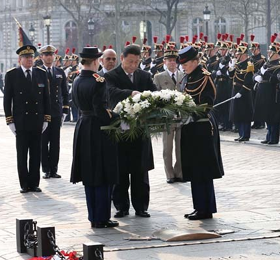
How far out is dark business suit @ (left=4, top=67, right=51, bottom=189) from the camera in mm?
13391

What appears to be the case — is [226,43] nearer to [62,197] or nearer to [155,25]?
[62,197]

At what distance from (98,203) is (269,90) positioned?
1100 cm

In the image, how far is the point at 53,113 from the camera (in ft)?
50.1

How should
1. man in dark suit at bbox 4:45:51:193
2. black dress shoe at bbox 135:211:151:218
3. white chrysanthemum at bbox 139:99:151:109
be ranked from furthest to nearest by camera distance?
1. man in dark suit at bbox 4:45:51:193
2. black dress shoe at bbox 135:211:151:218
3. white chrysanthemum at bbox 139:99:151:109

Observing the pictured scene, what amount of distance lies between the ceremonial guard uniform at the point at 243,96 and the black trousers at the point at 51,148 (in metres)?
6.04

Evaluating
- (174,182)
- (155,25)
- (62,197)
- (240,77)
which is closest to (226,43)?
(240,77)

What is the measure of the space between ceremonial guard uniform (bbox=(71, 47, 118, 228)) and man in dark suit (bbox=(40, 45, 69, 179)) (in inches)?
182

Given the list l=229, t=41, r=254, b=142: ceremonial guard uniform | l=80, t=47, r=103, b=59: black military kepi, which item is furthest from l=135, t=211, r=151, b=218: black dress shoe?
l=229, t=41, r=254, b=142: ceremonial guard uniform

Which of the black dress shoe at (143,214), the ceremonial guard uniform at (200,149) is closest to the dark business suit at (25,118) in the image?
the black dress shoe at (143,214)

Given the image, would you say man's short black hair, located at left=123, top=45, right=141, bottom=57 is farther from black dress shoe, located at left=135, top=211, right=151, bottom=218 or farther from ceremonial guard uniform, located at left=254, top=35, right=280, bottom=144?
ceremonial guard uniform, located at left=254, top=35, right=280, bottom=144

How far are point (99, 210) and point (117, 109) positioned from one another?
1052mm

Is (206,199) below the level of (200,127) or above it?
below

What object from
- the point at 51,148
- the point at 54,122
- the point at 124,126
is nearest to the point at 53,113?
the point at 54,122

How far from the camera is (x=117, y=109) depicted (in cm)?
1036
